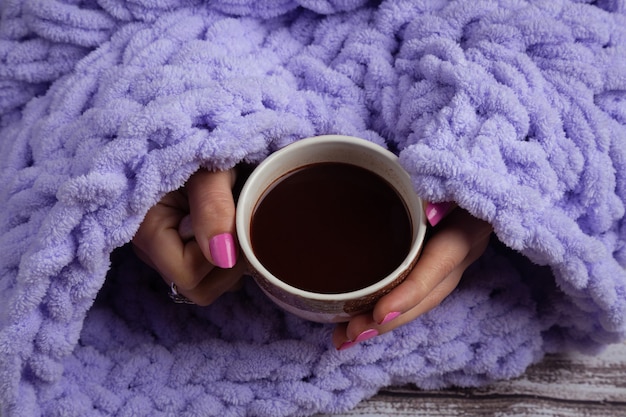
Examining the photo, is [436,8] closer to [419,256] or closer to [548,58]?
[548,58]

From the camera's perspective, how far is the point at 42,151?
77cm

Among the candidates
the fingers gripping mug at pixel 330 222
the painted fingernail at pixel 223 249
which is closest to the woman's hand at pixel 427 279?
the fingers gripping mug at pixel 330 222

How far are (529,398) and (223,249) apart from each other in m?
0.46

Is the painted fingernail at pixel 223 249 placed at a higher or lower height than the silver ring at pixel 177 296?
higher

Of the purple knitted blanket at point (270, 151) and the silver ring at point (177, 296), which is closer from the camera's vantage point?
the purple knitted blanket at point (270, 151)

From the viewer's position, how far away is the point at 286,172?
2.35 ft

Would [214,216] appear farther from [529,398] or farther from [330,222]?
[529,398]

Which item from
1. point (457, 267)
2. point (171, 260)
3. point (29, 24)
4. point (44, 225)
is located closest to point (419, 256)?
point (457, 267)

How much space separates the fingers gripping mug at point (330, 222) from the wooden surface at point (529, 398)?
0.75 ft

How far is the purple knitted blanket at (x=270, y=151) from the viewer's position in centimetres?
69

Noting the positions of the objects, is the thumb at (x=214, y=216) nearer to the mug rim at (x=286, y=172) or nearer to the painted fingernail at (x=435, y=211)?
the mug rim at (x=286, y=172)

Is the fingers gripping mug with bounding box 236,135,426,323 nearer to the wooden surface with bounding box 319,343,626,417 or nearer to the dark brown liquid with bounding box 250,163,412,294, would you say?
the dark brown liquid with bounding box 250,163,412,294

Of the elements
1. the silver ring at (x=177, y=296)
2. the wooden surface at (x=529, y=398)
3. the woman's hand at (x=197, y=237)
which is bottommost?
the wooden surface at (x=529, y=398)

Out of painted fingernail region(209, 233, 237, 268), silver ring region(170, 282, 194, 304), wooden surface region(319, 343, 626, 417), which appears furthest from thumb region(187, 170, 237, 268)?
wooden surface region(319, 343, 626, 417)
